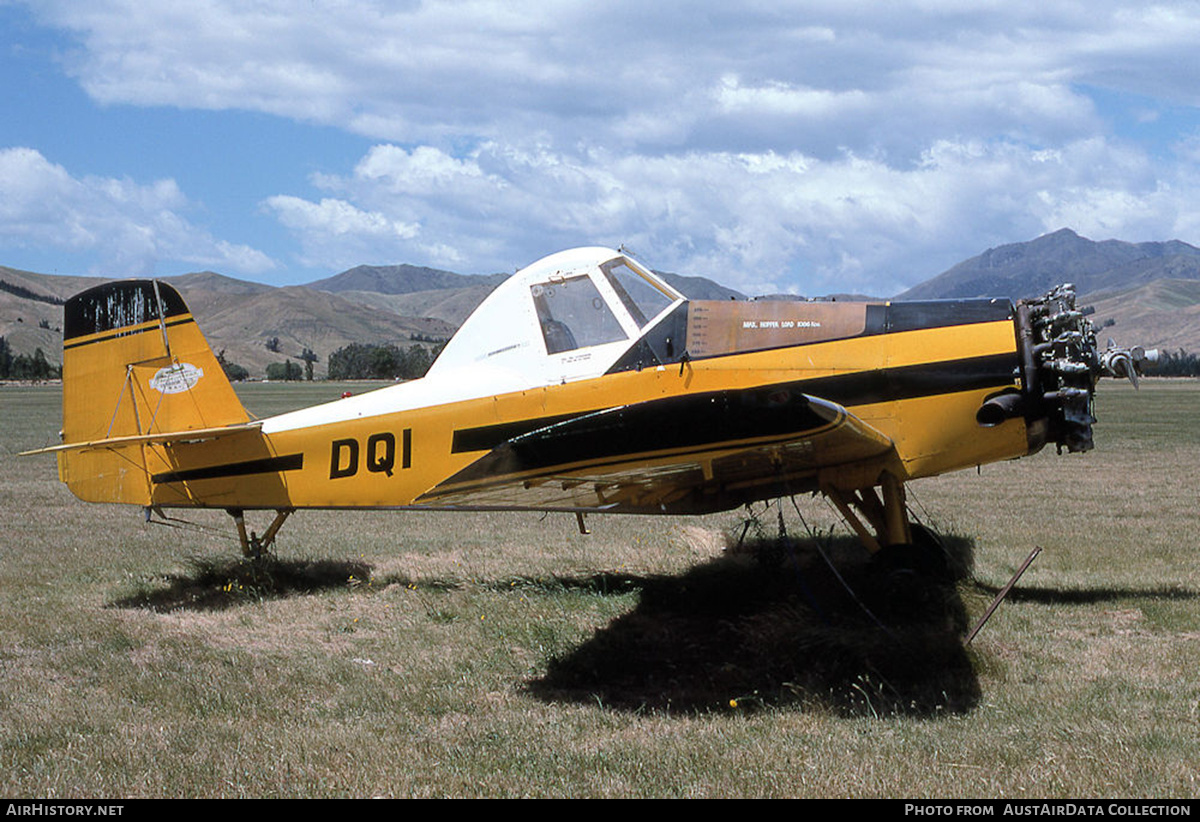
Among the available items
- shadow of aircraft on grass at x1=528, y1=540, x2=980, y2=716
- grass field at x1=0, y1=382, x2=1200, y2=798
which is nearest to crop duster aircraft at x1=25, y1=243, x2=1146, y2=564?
shadow of aircraft on grass at x1=528, y1=540, x2=980, y2=716

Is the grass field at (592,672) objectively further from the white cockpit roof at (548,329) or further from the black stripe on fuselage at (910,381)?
the white cockpit roof at (548,329)

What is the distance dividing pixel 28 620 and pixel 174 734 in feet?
9.91

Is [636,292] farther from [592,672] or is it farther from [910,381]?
[592,672]

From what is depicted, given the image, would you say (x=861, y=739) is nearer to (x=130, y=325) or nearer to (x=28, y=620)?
(x=28, y=620)

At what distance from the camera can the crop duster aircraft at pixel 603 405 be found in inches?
234

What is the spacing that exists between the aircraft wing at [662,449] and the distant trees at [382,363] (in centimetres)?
4578

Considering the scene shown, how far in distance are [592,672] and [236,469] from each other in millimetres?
3788

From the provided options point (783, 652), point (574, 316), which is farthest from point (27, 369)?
point (783, 652)

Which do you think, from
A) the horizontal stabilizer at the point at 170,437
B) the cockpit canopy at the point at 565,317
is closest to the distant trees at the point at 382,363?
the horizontal stabilizer at the point at 170,437

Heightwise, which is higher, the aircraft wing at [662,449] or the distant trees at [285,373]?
the distant trees at [285,373]

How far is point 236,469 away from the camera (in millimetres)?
8172

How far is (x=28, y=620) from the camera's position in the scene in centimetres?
742

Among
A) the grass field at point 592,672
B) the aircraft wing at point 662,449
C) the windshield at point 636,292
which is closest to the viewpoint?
the grass field at point 592,672

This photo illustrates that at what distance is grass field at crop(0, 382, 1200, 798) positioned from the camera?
457 cm
